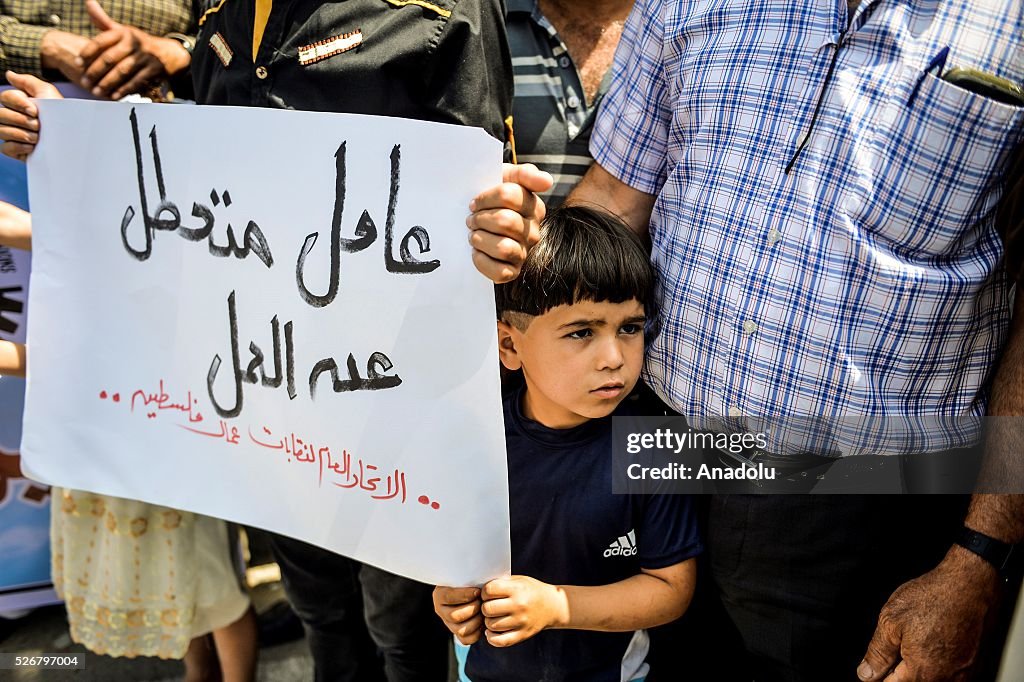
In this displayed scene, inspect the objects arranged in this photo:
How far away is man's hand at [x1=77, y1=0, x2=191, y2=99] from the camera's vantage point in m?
1.81

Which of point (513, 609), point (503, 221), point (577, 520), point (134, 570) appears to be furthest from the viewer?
point (134, 570)

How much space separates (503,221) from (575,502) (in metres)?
0.57

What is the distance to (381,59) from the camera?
58.9 inches

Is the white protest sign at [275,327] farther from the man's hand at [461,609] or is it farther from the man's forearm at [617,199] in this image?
the man's forearm at [617,199]

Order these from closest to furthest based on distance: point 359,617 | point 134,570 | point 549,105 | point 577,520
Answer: point 577,520
point 549,105
point 134,570
point 359,617

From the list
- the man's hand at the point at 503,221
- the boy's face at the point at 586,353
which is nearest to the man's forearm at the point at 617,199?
the boy's face at the point at 586,353

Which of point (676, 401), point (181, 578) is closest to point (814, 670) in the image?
point (676, 401)

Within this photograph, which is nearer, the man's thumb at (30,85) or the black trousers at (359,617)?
the man's thumb at (30,85)

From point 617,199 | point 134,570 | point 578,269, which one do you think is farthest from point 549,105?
point 134,570

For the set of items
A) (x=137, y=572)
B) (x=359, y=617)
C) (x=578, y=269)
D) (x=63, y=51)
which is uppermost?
(x=63, y=51)

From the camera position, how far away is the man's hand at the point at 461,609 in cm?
132

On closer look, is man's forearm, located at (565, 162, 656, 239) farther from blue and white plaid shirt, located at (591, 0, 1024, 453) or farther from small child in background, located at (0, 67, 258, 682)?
small child in background, located at (0, 67, 258, 682)

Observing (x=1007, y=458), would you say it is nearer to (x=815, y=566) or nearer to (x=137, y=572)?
(x=815, y=566)

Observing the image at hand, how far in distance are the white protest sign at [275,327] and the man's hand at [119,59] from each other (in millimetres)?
348
